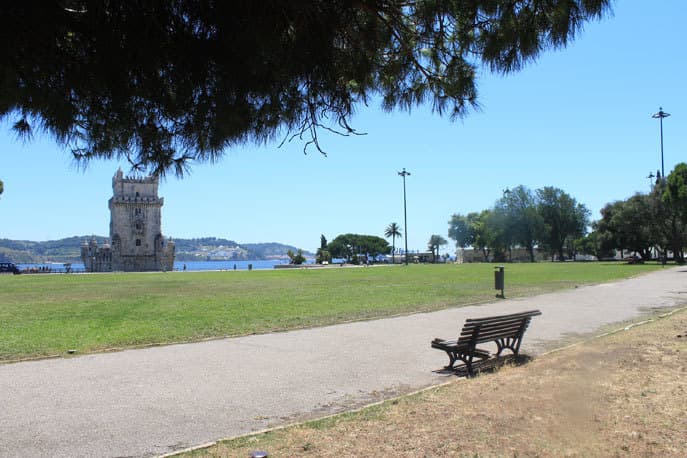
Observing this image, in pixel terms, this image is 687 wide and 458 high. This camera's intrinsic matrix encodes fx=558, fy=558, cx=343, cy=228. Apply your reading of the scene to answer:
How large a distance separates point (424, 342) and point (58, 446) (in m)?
7.53

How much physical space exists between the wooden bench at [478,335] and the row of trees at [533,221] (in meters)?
94.4

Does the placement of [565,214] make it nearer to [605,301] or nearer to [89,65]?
[605,301]

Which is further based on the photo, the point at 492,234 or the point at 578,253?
the point at 578,253

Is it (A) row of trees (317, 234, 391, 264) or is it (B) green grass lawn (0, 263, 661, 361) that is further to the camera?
(A) row of trees (317, 234, 391, 264)

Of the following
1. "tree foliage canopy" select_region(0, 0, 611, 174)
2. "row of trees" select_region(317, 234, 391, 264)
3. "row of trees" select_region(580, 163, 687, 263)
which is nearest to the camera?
"tree foliage canopy" select_region(0, 0, 611, 174)

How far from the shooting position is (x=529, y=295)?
22484 millimetres

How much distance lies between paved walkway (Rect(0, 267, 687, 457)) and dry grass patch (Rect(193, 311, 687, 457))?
0.70m

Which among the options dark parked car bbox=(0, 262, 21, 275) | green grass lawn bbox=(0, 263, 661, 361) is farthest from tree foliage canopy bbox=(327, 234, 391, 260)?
green grass lawn bbox=(0, 263, 661, 361)

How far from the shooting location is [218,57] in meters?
4.93

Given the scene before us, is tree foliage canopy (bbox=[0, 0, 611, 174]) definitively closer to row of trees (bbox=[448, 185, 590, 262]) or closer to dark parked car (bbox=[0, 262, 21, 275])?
dark parked car (bbox=[0, 262, 21, 275])

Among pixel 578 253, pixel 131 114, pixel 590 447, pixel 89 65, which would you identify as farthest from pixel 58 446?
pixel 578 253

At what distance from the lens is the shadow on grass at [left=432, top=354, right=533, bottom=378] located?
8.68m

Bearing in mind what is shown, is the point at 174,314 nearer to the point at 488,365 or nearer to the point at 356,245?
the point at 488,365

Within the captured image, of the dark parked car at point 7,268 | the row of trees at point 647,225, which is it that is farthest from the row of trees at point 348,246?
the dark parked car at point 7,268
